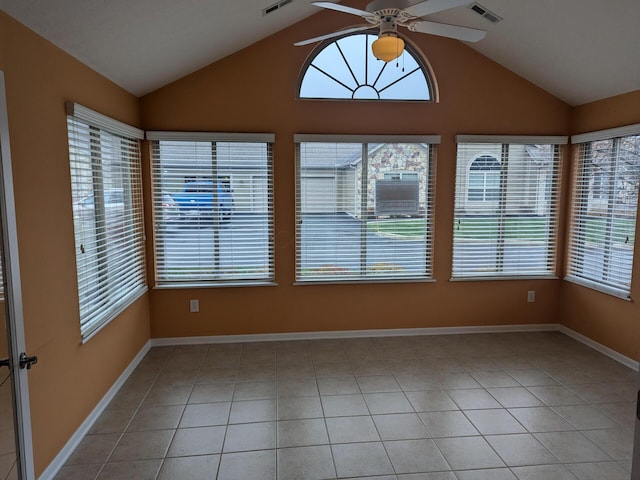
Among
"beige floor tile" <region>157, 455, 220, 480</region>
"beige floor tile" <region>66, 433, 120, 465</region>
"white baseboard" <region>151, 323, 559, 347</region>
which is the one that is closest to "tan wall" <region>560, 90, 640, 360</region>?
"white baseboard" <region>151, 323, 559, 347</region>

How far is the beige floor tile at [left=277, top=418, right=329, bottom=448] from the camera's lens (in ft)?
8.71

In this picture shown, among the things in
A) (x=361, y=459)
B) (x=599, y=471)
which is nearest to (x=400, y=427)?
(x=361, y=459)

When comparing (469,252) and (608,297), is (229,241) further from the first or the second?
(608,297)

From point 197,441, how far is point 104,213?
1.74 m

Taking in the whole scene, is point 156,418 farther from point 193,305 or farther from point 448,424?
point 448,424

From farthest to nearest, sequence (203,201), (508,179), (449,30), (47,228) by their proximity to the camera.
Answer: (508,179)
(203,201)
(449,30)
(47,228)

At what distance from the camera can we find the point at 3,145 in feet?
5.63

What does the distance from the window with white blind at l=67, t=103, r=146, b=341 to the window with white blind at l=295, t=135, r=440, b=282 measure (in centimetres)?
154

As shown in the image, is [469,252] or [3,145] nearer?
[3,145]

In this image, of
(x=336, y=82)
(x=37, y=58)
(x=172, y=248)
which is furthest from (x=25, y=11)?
(x=336, y=82)

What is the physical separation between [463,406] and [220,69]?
360cm

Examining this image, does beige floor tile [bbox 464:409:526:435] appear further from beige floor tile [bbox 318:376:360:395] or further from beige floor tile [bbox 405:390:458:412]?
beige floor tile [bbox 318:376:360:395]

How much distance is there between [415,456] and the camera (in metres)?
2.52

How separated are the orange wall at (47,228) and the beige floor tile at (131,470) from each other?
32 centimetres
